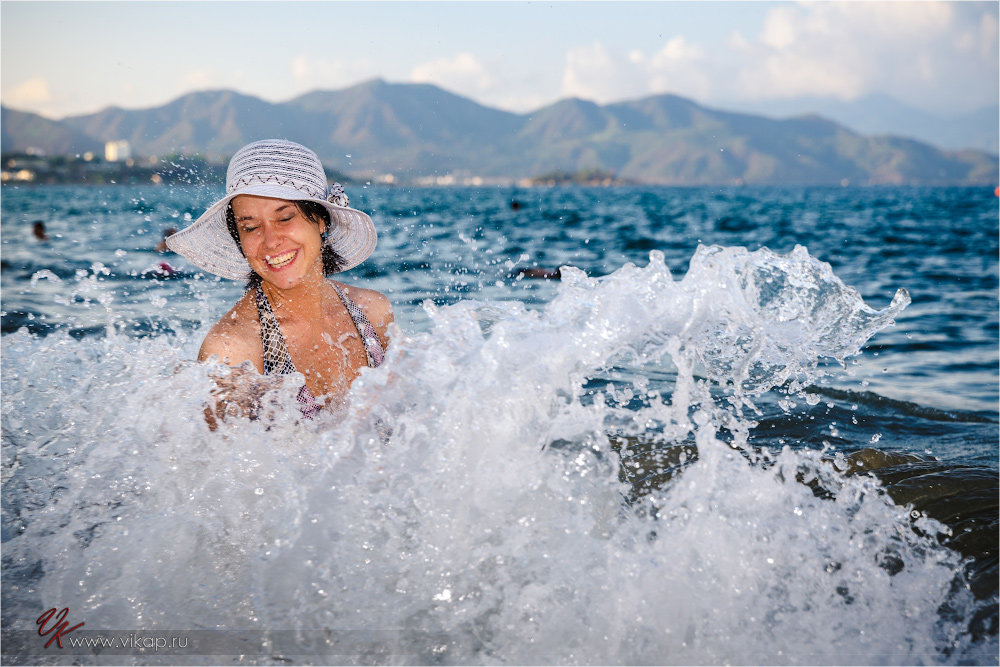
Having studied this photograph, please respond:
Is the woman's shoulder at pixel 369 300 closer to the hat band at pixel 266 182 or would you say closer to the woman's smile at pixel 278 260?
the woman's smile at pixel 278 260

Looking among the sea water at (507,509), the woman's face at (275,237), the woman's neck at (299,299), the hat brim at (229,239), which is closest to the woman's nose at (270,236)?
the woman's face at (275,237)

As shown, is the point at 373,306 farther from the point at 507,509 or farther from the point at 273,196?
the point at 507,509

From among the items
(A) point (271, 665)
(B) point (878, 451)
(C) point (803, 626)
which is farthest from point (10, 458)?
(B) point (878, 451)

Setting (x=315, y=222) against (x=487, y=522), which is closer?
(x=487, y=522)

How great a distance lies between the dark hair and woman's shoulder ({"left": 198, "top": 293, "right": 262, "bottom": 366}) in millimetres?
222

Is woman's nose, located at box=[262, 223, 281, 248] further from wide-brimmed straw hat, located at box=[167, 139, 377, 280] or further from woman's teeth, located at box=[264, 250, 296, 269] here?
wide-brimmed straw hat, located at box=[167, 139, 377, 280]

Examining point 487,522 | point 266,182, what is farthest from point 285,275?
point 487,522

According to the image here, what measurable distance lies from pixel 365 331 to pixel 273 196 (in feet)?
2.88

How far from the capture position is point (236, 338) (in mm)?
3287

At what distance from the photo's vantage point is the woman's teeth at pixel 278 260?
129 inches

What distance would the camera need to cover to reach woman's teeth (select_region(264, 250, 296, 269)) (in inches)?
129

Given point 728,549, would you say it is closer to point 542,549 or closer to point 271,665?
point 542,549

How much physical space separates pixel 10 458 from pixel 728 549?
3.31m

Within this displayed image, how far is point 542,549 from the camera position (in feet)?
8.79
